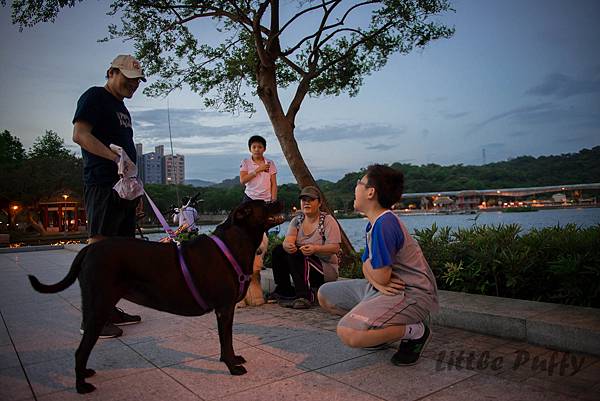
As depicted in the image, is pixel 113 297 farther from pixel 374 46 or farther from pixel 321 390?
pixel 374 46

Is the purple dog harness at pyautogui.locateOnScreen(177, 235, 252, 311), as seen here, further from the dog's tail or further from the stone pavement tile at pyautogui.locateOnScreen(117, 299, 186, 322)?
the stone pavement tile at pyautogui.locateOnScreen(117, 299, 186, 322)

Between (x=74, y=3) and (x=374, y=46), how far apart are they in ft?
18.2

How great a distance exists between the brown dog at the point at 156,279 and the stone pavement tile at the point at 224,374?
3.7 inches

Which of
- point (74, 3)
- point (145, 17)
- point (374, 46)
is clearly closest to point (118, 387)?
point (74, 3)

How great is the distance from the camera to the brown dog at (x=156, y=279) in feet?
7.78

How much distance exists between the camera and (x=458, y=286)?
4.23 m

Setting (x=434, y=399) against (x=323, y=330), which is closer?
(x=434, y=399)

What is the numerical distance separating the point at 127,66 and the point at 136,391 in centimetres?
259

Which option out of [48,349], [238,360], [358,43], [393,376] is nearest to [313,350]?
[238,360]

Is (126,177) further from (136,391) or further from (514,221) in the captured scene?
(514,221)

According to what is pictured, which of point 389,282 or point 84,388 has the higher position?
point 389,282

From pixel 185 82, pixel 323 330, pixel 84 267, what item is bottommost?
pixel 323 330

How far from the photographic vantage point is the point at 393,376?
8.08 ft

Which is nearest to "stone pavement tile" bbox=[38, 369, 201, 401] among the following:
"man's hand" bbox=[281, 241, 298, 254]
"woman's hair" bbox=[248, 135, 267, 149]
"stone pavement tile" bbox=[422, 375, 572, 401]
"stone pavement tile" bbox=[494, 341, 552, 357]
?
"stone pavement tile" bbox=[422, 375, 572, 401]
